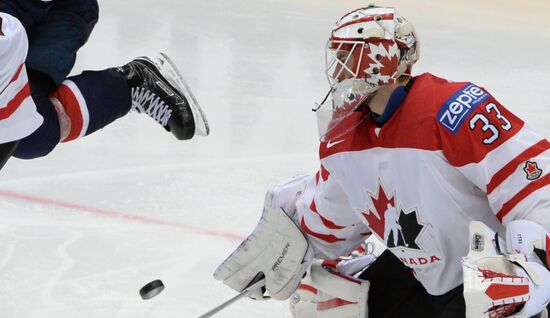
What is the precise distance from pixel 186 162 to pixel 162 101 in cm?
115

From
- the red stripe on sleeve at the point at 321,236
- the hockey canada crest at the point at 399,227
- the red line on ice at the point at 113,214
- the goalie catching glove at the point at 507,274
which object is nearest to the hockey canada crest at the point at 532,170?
the goalie catching glove at the point at 507,274

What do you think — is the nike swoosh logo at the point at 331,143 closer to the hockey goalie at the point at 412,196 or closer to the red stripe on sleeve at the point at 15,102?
the hockey goalie at the point at 412,196

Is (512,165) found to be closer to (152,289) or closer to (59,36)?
(152,289)

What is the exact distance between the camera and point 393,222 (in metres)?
2.33

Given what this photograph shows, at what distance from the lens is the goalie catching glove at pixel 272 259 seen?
8.65 feet

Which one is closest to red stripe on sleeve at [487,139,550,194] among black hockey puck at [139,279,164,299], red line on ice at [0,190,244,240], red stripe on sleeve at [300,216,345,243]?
red stripe on sleeve at [300,216,345,243]

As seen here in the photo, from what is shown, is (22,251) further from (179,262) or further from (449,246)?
(449,246)

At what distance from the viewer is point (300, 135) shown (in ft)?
14.3

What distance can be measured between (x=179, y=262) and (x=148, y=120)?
1371 millimetres

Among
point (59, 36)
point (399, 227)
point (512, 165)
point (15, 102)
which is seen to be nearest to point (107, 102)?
point (59, 36)

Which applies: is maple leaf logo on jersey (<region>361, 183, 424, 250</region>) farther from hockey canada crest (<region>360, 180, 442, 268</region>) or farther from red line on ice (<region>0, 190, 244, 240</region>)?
red line on ice (<region>0, 190, 244, 240</region>)

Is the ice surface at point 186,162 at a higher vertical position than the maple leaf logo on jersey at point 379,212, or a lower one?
lower

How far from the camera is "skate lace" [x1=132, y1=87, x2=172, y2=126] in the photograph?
290 cm

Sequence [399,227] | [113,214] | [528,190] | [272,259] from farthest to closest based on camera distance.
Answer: [113,214], [272,259], [399,227], [528,190]
